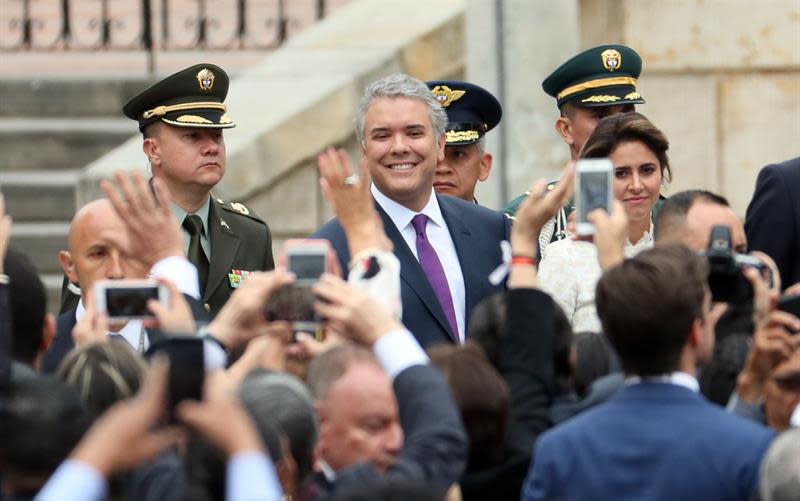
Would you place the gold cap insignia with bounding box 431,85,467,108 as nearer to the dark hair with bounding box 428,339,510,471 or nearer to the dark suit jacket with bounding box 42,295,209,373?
Result: the dark suit jacket with bounding box 42,295,209,373

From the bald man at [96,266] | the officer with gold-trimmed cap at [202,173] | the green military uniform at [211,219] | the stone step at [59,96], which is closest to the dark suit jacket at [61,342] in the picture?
the bald man at [96,266]

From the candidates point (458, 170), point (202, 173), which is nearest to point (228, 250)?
point (202, 173)

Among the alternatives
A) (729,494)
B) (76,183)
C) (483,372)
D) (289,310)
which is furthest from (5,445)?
(76,183)

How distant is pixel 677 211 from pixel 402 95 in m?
1.16

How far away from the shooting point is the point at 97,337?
502 cm

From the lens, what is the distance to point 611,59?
308 inches

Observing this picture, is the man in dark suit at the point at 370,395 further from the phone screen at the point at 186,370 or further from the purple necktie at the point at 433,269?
the purple necktie at the point at 433,269

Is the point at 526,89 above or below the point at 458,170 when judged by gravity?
above

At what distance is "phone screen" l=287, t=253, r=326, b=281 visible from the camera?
4.71m

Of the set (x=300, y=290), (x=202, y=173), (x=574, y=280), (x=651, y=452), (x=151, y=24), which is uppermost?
(x=151, y=24)

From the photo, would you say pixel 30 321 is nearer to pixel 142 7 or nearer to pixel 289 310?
pixel 289 310

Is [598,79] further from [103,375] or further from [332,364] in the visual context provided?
[103,375]

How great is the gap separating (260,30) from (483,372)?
863 cm

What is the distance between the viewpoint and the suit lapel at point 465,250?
21.3ft
